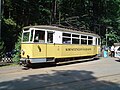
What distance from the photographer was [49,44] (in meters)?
20.5

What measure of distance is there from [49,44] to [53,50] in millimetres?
629

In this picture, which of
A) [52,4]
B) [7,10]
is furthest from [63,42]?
[52,4]

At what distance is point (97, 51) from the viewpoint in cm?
2853

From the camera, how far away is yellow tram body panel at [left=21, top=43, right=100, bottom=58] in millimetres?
19562

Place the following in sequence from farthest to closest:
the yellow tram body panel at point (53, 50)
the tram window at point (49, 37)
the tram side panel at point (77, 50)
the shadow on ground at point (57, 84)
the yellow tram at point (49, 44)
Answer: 1. the tram side panel at point (77, 50)
2. the tram window at point (49, 37)
3. the yellow tram at point (49, 44)
4. the yellow tram body panel at point (53, 50)
5. the shadow on ground at point (57, 84)

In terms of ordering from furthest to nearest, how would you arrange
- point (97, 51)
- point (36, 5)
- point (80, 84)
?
point (36, 5), point (97, 51), point (80, 84)

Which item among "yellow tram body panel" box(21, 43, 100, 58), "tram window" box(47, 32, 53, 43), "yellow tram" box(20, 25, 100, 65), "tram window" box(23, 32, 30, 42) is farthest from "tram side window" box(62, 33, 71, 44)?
"tram window" box(23, 32, 30, 42)

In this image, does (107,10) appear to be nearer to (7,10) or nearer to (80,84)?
(7,10)

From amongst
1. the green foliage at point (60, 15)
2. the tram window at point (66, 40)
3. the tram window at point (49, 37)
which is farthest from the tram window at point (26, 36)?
the green foliage at point (60, 15)

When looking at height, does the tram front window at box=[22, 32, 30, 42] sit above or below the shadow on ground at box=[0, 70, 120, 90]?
above

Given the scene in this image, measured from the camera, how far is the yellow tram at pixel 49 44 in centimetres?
1969

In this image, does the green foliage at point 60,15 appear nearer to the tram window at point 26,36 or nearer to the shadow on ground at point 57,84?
the tram window at point 26,36

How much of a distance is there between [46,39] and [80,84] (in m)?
7.86

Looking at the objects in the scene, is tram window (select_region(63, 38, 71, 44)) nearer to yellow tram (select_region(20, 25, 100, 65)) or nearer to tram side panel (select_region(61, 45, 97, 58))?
yellow tram (select_region(20, 25, 100, 65))
